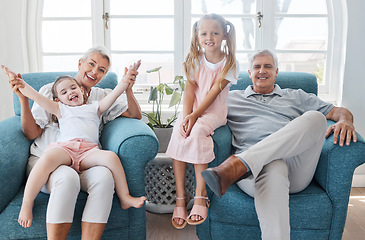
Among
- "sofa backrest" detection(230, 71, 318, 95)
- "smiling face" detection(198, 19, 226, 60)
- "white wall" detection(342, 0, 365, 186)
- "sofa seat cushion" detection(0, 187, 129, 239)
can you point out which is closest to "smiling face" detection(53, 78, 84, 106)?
"sofa seat cushion" detection(0, 187, 129, 239)

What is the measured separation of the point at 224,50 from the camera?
1.99m

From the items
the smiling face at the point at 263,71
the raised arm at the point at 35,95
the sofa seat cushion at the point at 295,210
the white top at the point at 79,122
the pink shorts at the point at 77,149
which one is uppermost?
the smiling face at the point at 263,71

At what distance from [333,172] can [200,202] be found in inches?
23.9

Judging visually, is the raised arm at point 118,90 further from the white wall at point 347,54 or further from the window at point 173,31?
the white wall at point 347,54

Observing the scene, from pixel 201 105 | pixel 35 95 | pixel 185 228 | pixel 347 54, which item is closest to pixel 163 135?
pixel 201 105

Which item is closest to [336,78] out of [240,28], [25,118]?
[240,28]

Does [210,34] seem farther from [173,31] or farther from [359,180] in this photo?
[359,180]

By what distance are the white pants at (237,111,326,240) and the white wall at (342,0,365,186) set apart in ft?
3.96

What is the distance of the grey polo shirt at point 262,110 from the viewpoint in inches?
71.9

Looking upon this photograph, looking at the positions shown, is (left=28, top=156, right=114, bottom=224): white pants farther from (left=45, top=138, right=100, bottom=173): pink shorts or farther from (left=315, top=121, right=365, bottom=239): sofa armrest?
(left=315, top=121, right=365, bottom=239): sofa armrest

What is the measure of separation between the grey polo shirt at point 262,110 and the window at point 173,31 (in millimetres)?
843

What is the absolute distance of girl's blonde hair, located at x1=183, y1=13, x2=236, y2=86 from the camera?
6.09 ft

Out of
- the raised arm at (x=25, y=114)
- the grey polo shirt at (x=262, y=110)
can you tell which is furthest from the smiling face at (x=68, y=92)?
Result: the grey polo shirt at (x=262, y=110)

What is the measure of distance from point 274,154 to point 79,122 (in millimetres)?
950
